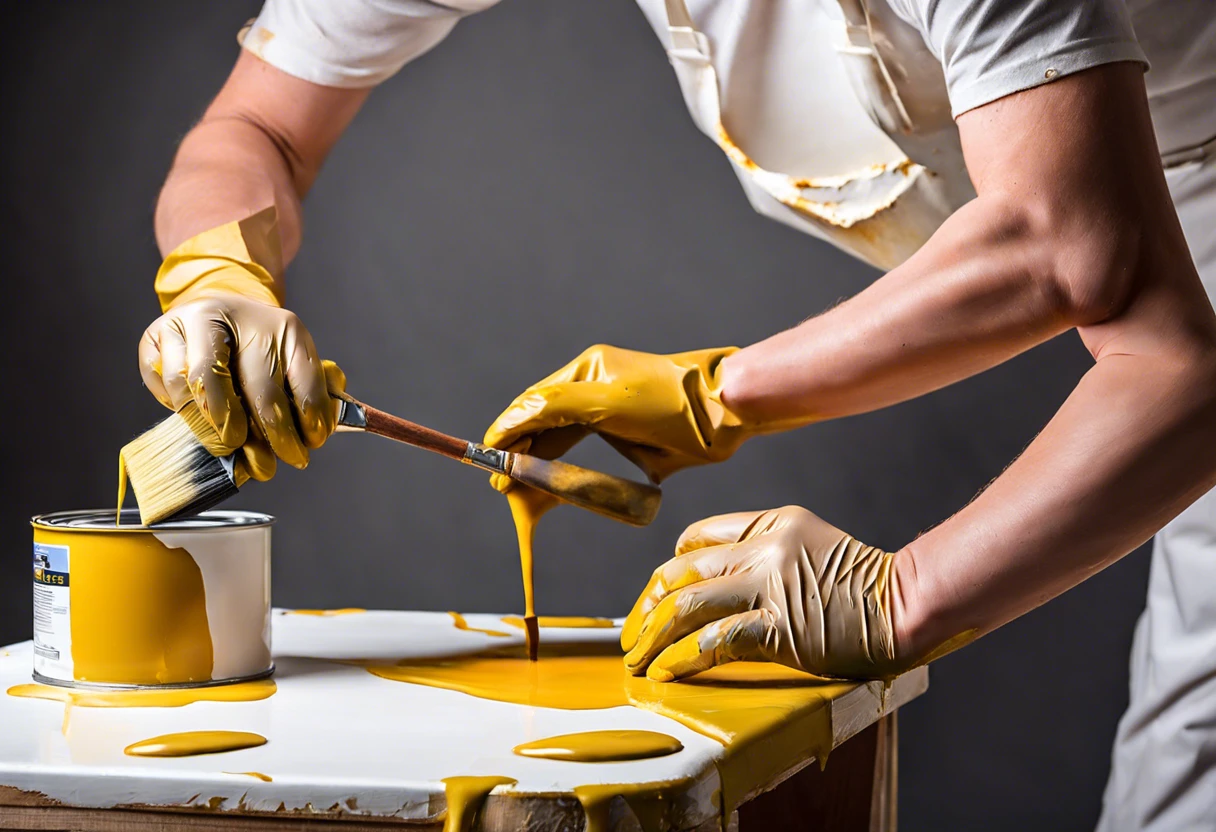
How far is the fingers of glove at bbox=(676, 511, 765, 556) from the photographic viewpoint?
3.29 ft

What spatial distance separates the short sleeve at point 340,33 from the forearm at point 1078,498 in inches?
34.8

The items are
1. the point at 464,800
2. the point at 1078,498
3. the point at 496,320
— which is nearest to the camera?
the point at 464,800

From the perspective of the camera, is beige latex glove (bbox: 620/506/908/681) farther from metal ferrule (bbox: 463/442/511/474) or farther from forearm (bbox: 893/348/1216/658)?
metal ferrule (bbox: 463/442/511/474)

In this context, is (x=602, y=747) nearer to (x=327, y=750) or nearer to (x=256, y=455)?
(x=327, y=750)

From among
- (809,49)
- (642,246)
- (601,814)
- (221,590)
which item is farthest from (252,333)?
(642,246)

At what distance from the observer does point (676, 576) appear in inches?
38.2

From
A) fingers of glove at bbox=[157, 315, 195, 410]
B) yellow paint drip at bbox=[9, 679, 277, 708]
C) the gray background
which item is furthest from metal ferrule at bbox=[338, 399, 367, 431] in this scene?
the gray background

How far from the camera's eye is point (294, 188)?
4.93 feet

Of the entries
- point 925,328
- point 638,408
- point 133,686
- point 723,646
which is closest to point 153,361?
point 133,686

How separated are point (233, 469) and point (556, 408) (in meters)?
0.28

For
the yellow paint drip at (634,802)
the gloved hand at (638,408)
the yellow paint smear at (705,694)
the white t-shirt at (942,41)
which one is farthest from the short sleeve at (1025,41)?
the yellow paint drip at (634,802)

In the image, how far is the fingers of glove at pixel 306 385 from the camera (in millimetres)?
974

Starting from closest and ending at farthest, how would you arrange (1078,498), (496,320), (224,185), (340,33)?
(1078,498) < (224,185) < (340,33) < (496,320)

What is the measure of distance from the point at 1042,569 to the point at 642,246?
4.46ft
